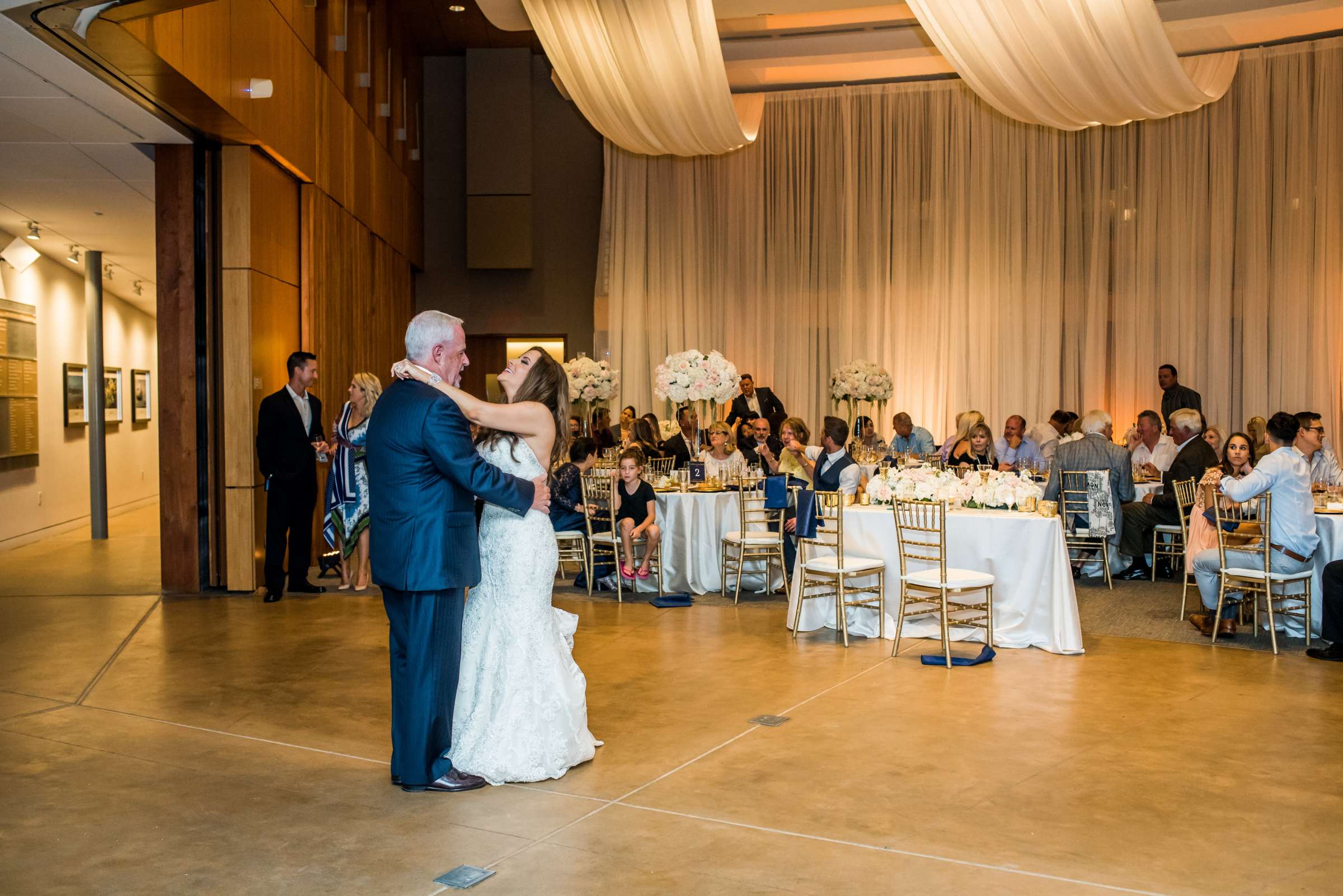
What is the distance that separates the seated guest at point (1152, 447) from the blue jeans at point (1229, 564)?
324 centimetres

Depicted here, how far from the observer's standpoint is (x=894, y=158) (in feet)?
51.8

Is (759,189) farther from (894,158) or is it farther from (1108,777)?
(1108,777)

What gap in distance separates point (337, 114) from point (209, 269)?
3.27 meters

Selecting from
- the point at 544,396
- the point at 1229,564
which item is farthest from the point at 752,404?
the point at 544,396

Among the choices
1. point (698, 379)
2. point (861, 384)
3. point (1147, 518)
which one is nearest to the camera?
point (698, 379)

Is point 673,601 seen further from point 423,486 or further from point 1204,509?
point 423,486

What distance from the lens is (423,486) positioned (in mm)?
4234

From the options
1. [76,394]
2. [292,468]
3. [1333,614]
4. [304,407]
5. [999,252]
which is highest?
[999,252]

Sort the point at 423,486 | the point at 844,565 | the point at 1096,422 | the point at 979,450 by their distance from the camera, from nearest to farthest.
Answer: the point at 423,486, the point at 844,565, the point at 1096,422, the point at 979,450

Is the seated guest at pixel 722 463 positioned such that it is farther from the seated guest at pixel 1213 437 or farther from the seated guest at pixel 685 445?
the seated guest at pixel 1213 437

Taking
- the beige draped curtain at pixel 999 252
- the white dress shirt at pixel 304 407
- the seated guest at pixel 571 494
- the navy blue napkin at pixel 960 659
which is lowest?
the navy blue napkin at pixel 960 659

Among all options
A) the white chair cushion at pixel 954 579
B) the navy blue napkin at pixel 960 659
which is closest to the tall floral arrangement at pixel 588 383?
the white chair cushion at pixel 954 579

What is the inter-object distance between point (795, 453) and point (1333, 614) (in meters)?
4.15

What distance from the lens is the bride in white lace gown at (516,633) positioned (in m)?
4.44
